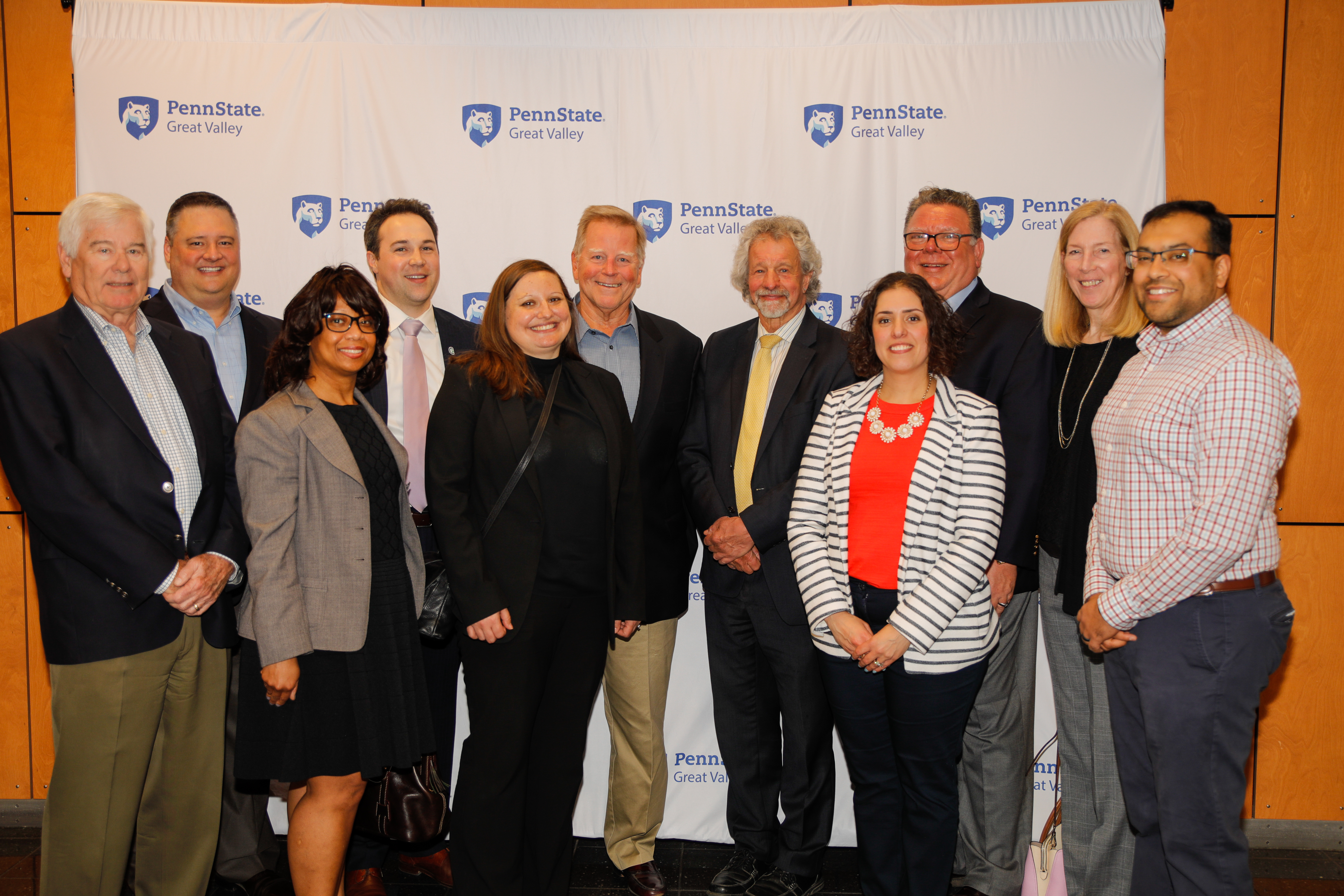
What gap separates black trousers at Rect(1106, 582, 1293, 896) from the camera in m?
2.09

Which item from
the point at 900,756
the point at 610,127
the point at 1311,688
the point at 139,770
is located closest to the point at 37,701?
the point at 139,770

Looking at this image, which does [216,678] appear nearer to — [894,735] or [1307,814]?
[894,735]

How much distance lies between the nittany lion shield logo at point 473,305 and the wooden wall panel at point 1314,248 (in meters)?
3.37

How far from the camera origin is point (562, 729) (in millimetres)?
2621

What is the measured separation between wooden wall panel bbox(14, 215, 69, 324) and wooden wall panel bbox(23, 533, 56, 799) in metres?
1.04

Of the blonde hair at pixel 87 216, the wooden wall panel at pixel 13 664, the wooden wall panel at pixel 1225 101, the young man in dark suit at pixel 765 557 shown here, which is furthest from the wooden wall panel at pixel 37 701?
the wooden wall panel at pixel 1225 101

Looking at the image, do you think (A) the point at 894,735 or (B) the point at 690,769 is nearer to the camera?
(A) the point at 894,735

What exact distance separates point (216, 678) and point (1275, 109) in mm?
4541

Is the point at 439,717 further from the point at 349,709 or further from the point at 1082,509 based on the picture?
the point at 1082,509

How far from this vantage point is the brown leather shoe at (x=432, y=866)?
3.13m

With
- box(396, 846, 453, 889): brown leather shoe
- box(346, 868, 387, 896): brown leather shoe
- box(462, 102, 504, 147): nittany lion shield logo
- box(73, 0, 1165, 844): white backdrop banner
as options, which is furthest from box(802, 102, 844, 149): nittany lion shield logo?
box(346, 868, 387, 896): brown leather shoe

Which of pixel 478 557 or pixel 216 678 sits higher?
pixel 478 557

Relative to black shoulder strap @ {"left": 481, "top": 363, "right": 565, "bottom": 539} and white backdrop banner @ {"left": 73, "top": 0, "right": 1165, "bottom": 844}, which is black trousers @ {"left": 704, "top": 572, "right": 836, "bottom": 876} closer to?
white backdrop banner @ {"left": 73, "top": 0, "right": 1165, "bottom": 844}

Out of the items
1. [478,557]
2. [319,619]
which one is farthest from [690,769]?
[319,619]
